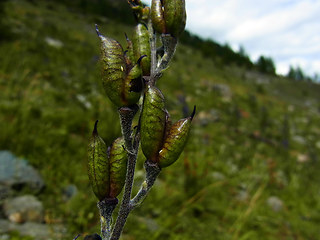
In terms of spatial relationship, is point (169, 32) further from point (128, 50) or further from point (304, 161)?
point (304, 161)

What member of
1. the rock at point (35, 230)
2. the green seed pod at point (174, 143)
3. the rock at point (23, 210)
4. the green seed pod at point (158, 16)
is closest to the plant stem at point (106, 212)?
the green seed pod at point (174, 143)

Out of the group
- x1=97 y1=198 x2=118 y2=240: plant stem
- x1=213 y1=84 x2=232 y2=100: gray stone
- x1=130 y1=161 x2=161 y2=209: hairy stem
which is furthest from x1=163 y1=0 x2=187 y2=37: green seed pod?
x1=213 y1=84 x2=232 y2=100: gray stone

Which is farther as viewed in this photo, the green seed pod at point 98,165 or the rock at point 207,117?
the rock at point 207,117

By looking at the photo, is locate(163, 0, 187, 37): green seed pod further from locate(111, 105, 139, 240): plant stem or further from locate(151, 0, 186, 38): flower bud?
locate(111, 105, 139, 240): plant stem


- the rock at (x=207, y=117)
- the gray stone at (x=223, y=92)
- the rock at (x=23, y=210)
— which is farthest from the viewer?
the gray stone at (x=223, y=92)

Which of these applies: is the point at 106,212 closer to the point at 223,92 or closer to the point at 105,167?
the point at 105,167

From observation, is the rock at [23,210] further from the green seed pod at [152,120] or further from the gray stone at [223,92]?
the gray stone at [223,92]
